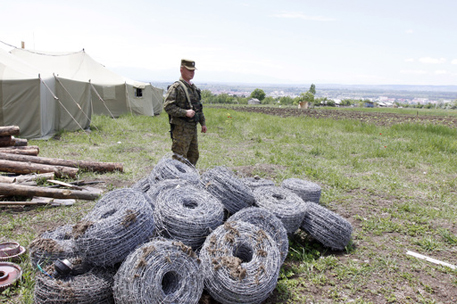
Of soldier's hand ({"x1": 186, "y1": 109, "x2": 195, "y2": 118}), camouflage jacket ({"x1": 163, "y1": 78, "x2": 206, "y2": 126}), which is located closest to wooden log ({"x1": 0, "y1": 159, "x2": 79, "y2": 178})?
camouflage jacket ({"x1": 163, "y1": 78, "x2": 206, "y2": 126})

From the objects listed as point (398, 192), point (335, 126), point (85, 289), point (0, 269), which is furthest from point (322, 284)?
point (335, 126)

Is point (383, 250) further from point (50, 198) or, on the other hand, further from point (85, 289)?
point (50, 198)

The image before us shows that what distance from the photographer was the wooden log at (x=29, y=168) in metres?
6.52

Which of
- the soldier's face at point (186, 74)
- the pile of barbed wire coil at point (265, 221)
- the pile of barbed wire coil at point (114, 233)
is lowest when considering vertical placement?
the pile of barbed wire coil at point (265, 221)

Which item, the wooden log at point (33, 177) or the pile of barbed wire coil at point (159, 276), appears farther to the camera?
the wooden log at point (33, 177)

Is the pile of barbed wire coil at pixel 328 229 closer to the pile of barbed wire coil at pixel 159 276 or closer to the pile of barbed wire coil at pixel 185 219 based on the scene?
the pile of barbed wire coil at pixel 185 219

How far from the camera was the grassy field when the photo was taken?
3.79 m

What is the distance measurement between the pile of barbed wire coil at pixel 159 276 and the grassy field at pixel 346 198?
1.02 m

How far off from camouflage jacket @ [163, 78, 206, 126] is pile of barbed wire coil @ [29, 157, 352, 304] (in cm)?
204

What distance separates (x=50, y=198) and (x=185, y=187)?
295 cm

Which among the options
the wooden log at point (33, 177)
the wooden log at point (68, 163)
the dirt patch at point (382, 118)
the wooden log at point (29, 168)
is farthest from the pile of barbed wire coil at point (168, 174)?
the dirt patch at point (382, 118)

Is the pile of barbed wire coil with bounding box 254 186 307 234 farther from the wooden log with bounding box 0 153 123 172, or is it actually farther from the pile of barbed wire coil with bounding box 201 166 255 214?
the wooden log with bounding box 0 153 123 172

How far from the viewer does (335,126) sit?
60.1 ft

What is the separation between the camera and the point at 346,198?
6652mm
